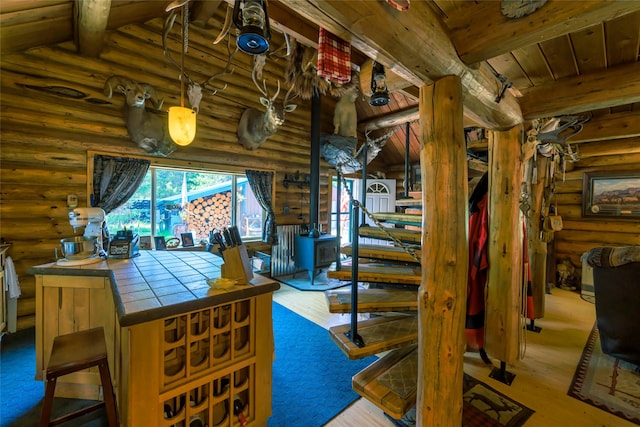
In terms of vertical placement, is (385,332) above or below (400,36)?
below

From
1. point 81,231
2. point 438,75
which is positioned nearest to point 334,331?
point 438,75

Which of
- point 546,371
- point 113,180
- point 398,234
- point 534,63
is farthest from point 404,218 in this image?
point 113,180

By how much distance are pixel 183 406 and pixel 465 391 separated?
218 cm

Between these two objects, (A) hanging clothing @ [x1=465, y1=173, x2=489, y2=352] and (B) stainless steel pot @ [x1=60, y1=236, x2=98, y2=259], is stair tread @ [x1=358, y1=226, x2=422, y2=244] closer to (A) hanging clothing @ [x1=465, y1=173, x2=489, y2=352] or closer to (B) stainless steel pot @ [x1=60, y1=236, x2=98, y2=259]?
(A) hanging clothing @ [x1=465, y1=173, x2=489, y2=352]

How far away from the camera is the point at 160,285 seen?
163cm

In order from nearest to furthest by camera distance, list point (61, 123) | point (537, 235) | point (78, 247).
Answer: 1. point (78, 247)
2. point (61, 123)
3. point (537, 235)

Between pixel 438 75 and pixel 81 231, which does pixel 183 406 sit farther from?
pixel 81 231

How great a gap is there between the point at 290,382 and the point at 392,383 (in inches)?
37.2

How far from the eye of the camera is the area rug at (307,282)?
4.78 metres

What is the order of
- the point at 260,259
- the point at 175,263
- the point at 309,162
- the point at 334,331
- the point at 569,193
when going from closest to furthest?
1. the point at 334,331
2. the point at 175,263
3. the point at 260,259
4. the point at 569,193
5. the point at 309,162

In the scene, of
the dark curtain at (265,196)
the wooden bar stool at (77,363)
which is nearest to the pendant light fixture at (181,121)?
the wooden bar stool at (77,363)

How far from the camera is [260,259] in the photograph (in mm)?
4887

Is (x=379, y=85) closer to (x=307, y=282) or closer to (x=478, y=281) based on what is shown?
(x=478, y=281)

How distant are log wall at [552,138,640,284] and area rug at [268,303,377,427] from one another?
5.25m
